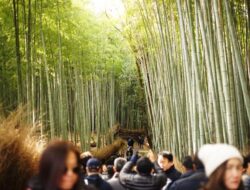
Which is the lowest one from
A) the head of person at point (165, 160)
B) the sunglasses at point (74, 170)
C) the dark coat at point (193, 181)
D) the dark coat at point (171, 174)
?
the dark coat at point (171, 174)

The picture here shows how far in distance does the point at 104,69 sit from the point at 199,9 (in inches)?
452

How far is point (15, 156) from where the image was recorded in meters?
3.42

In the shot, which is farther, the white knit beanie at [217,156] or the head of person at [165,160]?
the head of person at [165,160]

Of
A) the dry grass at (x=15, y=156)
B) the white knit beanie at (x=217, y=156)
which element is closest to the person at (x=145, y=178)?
the dry grass at (x=15, y=156)

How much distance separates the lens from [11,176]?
3377 mm

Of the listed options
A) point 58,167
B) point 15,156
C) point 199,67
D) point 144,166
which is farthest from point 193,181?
point 199,67

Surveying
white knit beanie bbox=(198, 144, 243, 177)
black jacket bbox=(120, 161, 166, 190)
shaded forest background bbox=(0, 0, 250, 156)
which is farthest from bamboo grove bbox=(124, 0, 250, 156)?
white knit beanie bbox=(198, 144, 243, 177)

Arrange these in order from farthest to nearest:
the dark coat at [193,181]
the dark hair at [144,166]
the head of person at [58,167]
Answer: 1. the dark hair at [144,166]
2. the dark coat at [193,181]
3. the head of person at [58,167]

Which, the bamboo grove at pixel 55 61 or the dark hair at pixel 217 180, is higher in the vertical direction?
the bamboo grove at pixel 55 61

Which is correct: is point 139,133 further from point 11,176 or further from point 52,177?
point 52,177

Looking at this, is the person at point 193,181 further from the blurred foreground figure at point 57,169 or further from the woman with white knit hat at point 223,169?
the blurred foreground figure at point 57,169

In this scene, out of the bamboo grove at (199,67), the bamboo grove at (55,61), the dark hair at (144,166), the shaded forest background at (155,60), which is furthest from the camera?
the bamboo grove at (55,61)

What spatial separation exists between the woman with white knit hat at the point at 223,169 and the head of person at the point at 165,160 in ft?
5.52

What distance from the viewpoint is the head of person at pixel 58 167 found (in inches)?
75.0
